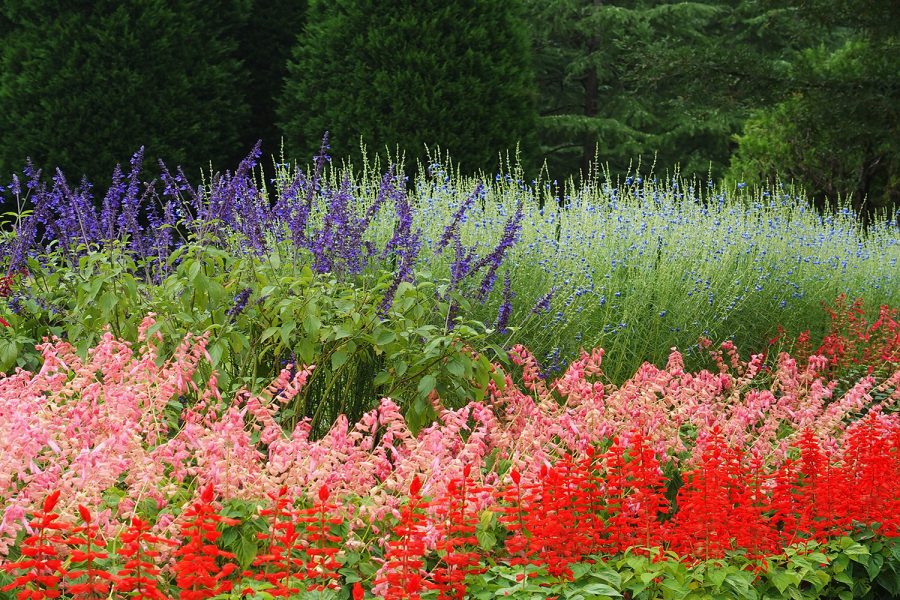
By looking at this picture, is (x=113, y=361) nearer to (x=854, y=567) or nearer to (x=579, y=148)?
(x=854, y=567)

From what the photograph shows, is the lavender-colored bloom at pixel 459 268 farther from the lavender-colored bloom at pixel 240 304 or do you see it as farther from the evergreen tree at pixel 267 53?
the evergreen tree at pixel 267 53

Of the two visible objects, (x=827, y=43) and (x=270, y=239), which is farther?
(x=827, y=43)

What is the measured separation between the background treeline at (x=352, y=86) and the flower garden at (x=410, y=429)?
2.28 m

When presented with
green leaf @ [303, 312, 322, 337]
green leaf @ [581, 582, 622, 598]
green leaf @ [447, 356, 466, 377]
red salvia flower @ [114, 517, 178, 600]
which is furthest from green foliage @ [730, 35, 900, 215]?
red salvia flower @ [114, 517, 178, 600]

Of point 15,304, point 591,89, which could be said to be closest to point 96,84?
point 15,304

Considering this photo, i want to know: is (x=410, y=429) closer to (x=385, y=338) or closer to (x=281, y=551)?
(x=385, y=338)

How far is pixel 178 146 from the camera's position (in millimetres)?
9523

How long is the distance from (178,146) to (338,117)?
156 centimetres

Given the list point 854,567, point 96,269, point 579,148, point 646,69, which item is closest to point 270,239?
point 96,269

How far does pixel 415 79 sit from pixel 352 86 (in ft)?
2.18

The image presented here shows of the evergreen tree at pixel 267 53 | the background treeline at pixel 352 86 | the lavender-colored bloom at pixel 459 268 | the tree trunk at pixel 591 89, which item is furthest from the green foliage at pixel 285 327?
the tree trunk at pixel 591 89

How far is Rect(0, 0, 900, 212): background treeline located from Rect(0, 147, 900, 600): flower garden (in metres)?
2.28

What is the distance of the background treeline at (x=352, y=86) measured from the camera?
9109 mm

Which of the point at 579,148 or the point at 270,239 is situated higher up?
the point at 270,239
